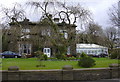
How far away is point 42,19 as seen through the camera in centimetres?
2803

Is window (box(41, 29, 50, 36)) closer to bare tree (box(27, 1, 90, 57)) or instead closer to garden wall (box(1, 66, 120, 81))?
bare tree (box(27, 1, 90, 57))

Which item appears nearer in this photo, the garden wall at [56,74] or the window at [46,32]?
the garden wall at [56,74]

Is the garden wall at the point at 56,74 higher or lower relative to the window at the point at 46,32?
lower

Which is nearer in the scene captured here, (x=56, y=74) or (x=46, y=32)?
(x=56, y=74)

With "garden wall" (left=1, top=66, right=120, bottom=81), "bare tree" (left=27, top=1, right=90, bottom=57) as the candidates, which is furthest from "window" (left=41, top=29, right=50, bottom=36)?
"garden wall" (left=1, top=66, right=120, bottom=81)

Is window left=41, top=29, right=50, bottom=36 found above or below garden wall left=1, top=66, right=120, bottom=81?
above

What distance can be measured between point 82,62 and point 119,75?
11.9ft

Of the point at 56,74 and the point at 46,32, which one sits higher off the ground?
the point at 46,32

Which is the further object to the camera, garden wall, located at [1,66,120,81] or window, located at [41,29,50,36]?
window, located at [41,29,50,36]

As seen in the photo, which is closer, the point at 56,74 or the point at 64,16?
the point at 56,74

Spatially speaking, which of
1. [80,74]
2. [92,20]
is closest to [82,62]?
[80,74]

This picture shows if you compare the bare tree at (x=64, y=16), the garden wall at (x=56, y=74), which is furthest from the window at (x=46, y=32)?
Answer: the garden wall at (x=56, y=74)

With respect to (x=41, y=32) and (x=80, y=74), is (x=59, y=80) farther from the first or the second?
(x=41, y=32)

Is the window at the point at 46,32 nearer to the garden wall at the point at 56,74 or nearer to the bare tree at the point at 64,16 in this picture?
the bare tree at the point at 64,16
